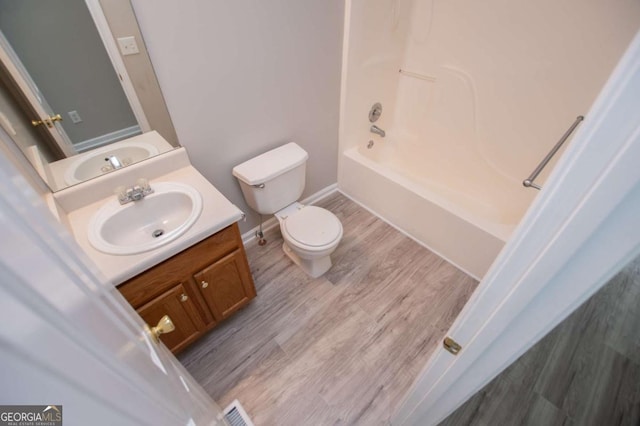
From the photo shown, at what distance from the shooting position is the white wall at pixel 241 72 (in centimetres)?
119

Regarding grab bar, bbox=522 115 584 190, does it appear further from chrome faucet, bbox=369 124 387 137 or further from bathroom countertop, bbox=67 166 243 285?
bathroom countertop, bbox=67 166 243 285

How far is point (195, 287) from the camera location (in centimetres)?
123

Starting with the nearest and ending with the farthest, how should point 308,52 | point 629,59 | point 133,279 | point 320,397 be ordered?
1. point 629,59
2. point 133,279
3. point 320,397
4. point 308,52

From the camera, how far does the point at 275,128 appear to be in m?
1.76

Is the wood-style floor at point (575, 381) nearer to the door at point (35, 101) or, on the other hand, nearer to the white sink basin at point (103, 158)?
the white sink basin at point (103, 158)

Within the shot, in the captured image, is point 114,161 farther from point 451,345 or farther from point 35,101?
point 451,345

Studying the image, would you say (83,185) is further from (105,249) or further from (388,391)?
(388,391)

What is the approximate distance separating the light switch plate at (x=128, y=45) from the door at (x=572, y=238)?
4.80 ft

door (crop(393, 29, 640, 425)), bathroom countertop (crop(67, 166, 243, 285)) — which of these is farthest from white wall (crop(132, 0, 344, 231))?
door (crop(393, 29, 640, 425))

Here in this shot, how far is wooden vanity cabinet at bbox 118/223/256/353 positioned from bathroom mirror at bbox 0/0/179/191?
56 centimetres

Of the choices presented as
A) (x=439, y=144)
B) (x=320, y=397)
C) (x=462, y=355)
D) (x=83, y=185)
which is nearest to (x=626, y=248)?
(x=462, y=355)

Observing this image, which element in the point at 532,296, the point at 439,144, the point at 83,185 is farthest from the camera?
the point at 439,144

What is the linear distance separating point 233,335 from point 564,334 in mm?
1867

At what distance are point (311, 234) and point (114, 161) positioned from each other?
104cm
